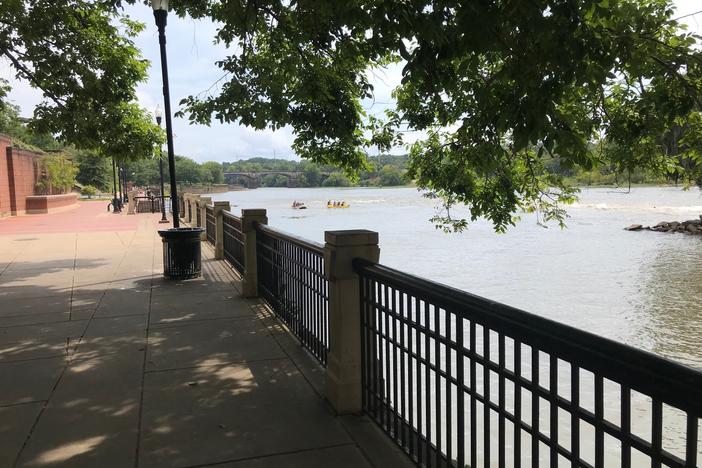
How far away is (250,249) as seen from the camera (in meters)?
7.68

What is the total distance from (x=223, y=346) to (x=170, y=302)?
2474mm

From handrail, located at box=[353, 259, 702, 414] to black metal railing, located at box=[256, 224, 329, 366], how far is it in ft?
6.75

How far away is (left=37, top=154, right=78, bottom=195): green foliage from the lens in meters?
39.3

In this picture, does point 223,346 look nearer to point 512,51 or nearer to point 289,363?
point 289,363

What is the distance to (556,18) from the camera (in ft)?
11.4

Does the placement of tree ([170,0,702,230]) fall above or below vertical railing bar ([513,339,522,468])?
above

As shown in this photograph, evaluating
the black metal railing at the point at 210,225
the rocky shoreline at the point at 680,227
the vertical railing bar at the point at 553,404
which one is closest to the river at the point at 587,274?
the rocky shoreline at the point at 680,227

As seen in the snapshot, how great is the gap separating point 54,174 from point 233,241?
3596 centimetres

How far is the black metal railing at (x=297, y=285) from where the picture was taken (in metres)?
4.68

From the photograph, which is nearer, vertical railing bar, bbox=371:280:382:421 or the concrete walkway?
the concrete walkway

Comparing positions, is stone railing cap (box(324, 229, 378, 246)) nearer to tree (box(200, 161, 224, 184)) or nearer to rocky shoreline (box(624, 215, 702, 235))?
rocky shoreline (box(624, 215, 702, 235))

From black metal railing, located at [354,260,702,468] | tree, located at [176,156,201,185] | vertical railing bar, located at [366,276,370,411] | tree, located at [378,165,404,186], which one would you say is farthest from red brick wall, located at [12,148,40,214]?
tree, located at [176,156,201,185]

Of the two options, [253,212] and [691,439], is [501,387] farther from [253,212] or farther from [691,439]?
[253,212]

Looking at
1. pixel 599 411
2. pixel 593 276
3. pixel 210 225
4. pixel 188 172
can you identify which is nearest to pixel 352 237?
pixel 599 411
